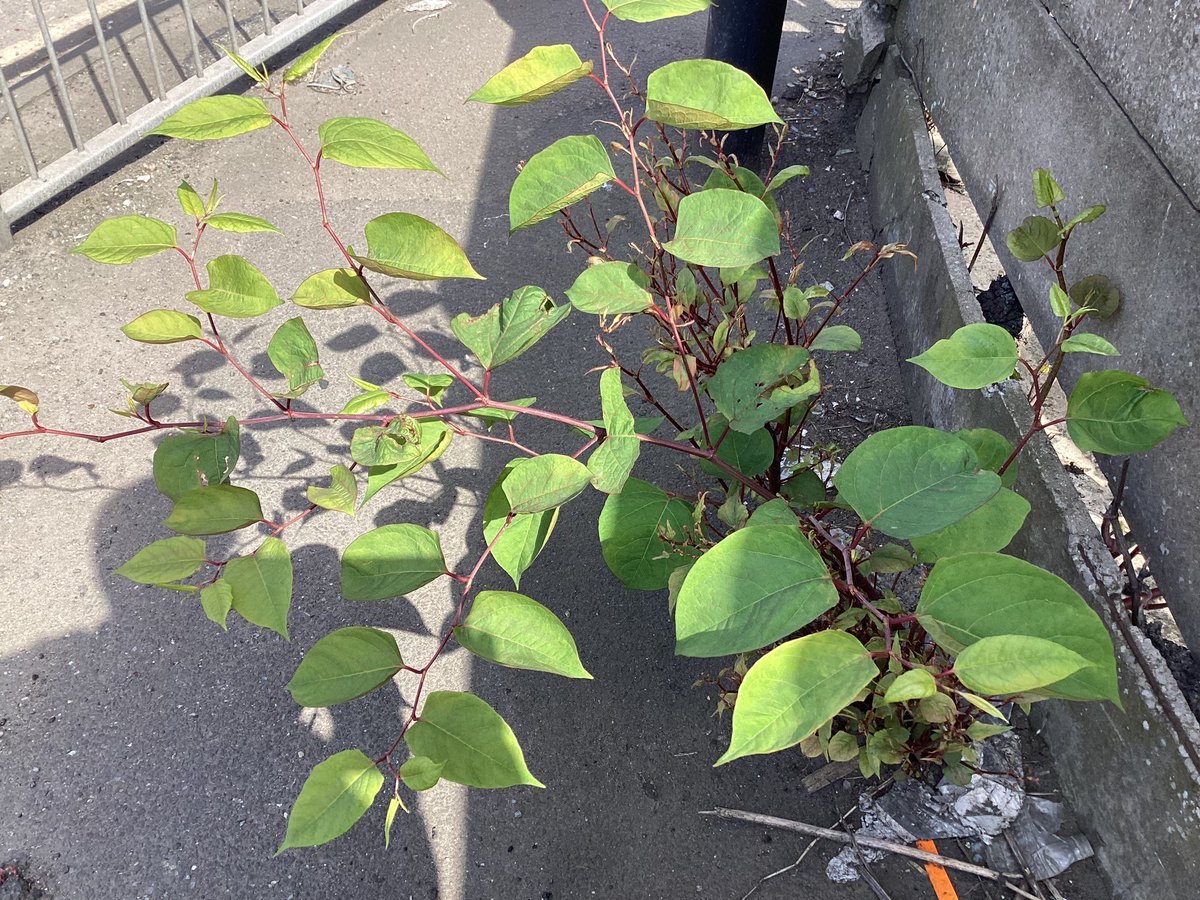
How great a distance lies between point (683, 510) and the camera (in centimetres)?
177

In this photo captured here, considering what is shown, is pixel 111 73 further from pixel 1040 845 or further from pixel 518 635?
pixel 1040 845

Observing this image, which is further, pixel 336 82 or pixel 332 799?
pixel 336 82

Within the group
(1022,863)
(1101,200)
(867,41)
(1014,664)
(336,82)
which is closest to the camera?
(1014,664)

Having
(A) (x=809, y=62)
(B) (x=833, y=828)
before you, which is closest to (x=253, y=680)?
(B) (x=833, y=828)

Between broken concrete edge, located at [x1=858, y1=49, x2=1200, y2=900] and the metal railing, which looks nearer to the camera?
broken concrete edge, located at [x1=858, y1=49, x2=1200, y2=900]

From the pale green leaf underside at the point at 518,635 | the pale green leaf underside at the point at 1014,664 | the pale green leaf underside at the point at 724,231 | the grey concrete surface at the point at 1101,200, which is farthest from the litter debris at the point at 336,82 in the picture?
the pale green leaf underside at the point at 1014,664

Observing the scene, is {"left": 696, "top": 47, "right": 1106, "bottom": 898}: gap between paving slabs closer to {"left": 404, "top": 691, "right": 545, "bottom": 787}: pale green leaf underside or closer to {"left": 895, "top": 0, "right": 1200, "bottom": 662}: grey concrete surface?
{"left": 895, "top": 0, "right": 1200, "bottom": 662}: grey concrete surface

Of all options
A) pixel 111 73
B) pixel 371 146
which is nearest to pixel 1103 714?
pixel 371 146

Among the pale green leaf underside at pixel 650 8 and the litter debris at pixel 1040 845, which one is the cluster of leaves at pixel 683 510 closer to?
the pale green leaf underside at pixel 650 8

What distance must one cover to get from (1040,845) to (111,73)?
4026 mm

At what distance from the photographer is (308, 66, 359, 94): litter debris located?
4102mm

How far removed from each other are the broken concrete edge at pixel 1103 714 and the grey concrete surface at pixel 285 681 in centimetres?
37

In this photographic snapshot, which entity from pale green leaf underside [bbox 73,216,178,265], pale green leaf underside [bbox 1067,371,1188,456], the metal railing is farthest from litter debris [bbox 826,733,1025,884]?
the metal railing

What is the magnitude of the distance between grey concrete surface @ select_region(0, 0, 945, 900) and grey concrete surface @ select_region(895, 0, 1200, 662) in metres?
0.65
